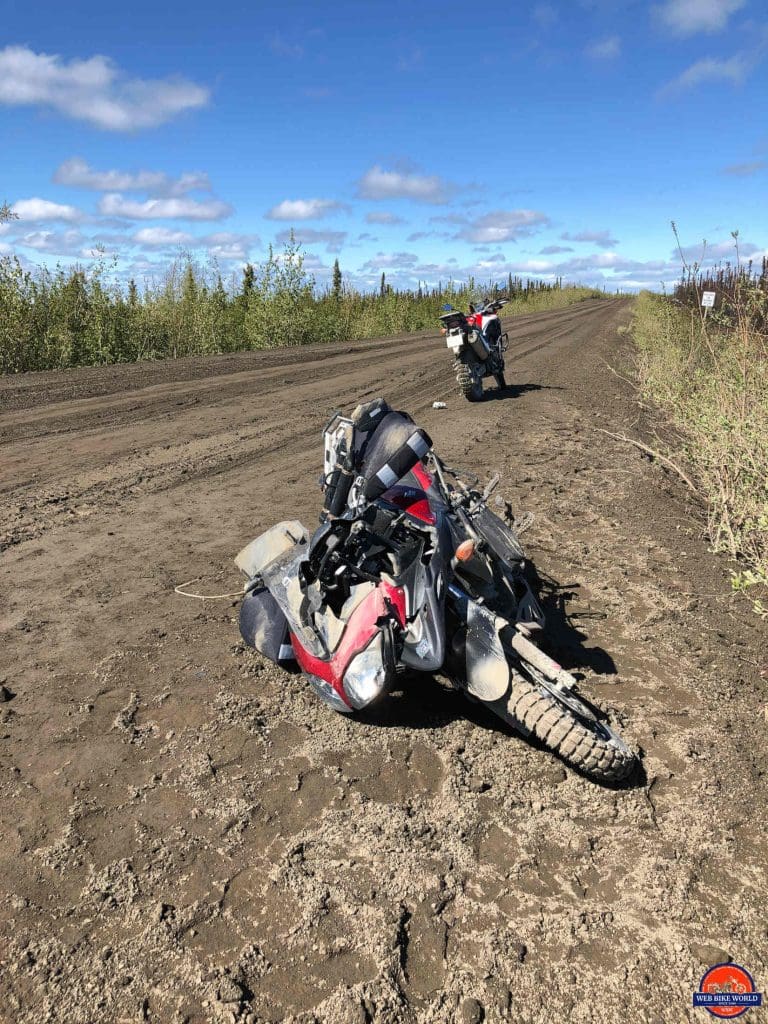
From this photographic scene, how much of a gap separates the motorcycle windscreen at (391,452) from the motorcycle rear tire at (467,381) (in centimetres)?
795

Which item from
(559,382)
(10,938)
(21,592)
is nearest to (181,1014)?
(10,938)

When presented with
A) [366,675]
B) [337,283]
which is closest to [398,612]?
[366,675]

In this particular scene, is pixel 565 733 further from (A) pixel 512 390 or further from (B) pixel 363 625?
(A) pixel 512 390

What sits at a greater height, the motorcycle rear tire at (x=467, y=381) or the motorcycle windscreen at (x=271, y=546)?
the motorcycle rear tire at (x=467, y=381)

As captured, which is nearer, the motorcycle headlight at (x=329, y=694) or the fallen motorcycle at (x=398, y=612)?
the fallen motorcycle at (x=398, y=612)

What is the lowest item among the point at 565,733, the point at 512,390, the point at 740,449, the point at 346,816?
the point at 346,816

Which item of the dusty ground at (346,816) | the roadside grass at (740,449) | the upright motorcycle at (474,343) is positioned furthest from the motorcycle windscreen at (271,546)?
the upright motorcycle at (474,343)

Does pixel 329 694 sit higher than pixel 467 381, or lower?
lower

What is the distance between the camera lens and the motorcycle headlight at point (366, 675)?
2605 millimetres

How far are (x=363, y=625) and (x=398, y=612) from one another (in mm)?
145

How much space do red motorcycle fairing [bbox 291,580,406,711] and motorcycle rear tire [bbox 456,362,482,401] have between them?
27.2ft

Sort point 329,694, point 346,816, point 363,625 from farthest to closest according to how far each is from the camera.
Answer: point 329,694
point 363,625
point 346,816

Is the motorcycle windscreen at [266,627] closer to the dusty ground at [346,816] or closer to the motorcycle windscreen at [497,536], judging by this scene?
the dusty ground at [346,816]

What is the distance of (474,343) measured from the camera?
10.4 metres
